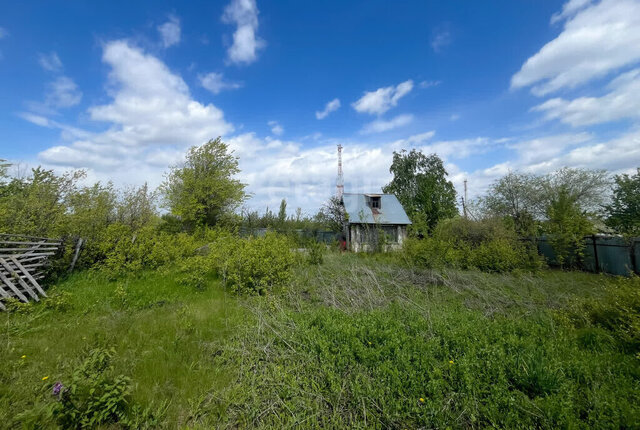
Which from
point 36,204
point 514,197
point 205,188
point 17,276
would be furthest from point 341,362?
point 514,197

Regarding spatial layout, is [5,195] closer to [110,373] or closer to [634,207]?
[110,373]

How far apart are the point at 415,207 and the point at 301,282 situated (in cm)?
2069

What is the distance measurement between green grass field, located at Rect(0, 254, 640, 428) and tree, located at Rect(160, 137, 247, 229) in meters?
10.5

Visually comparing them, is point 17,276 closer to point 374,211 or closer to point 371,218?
point 371,218

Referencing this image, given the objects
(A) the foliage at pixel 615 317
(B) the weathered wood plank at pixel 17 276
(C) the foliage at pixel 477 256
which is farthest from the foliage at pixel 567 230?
(B) the weathered wood plank at pixel 17 276

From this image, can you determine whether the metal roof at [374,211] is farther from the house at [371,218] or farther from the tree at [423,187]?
the tree at [423,187]

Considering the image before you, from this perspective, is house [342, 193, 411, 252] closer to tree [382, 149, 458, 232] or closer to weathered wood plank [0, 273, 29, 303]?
tree [382, 149, 458, 232]

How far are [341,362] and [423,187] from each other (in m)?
24.3

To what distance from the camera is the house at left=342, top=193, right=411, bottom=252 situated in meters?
17.0

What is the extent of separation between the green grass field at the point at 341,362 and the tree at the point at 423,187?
19.7 metres

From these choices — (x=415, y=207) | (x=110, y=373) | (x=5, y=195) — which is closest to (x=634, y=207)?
(x=415, y=207)

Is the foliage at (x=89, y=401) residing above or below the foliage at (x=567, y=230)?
below

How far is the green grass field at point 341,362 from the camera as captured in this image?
7.29 feet

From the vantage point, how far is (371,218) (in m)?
17.9
